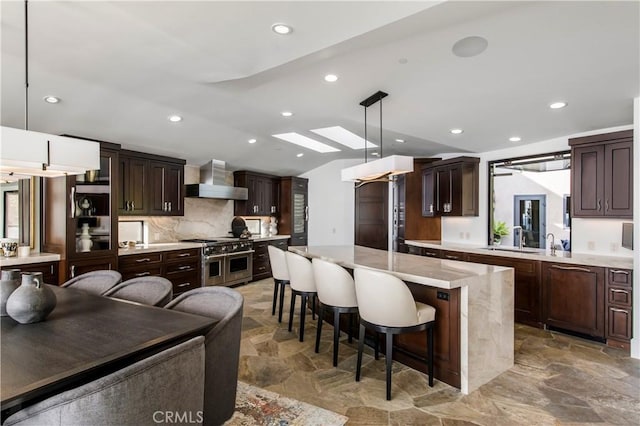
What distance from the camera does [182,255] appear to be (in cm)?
532

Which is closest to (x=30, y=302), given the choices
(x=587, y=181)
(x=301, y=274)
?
(x=301, y=274)

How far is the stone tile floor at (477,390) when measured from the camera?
2268mm

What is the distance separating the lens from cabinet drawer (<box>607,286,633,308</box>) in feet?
11.0

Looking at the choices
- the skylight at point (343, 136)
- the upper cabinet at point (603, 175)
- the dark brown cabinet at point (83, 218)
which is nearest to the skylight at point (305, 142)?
the skylight at point (343, 136)

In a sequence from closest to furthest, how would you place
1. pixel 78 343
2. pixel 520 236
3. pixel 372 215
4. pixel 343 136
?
pixel 78 343, pixel 520 236, pixel 343 136, pixel 372 215

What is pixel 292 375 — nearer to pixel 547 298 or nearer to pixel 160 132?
pixel 547 298

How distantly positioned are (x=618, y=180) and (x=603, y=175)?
14 centimetres

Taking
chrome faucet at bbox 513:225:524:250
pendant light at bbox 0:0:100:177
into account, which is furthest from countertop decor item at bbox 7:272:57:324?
chrome faucet at bbox 513:225:524:250

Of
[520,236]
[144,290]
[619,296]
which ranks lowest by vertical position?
[619,296]

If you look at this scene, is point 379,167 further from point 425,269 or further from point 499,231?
point 499,231

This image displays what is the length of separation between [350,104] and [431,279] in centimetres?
221

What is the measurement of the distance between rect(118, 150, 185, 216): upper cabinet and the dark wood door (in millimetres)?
3734

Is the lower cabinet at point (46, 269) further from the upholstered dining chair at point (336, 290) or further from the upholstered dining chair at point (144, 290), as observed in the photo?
the upholstered dining chair at point (336, 290)

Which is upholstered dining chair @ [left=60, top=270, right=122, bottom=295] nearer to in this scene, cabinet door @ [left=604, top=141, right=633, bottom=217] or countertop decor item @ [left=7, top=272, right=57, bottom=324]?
countertop decor item @ [left=7, top=272, right=57, bottom=324]
